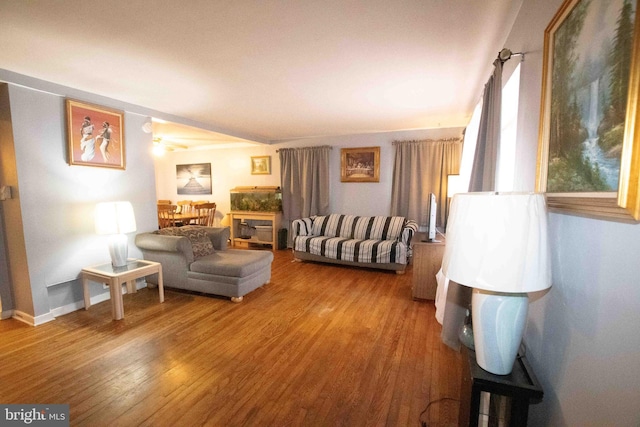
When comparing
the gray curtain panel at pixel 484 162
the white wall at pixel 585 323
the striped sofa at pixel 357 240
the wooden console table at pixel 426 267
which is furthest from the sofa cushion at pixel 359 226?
the white wall at pixel 585 323

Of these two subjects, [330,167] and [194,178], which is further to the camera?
[194,178]

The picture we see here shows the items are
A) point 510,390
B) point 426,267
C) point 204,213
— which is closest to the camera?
point 510,390

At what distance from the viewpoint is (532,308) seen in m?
1.15

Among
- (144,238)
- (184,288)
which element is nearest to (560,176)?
(184,288)

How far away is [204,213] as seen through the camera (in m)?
5.64

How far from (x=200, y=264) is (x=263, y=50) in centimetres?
225

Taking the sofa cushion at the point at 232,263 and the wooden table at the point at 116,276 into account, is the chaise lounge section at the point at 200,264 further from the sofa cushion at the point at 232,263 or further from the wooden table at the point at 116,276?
the wooden table at the point at 116,276

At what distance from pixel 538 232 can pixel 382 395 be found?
134 cm

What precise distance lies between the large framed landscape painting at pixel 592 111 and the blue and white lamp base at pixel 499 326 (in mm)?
357

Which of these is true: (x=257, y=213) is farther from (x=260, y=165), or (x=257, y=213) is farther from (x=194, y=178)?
(x=194, y=178)

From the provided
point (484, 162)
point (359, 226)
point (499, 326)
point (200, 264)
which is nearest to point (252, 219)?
point (359, 226)

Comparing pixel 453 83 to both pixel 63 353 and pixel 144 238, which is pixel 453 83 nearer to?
pixel 144 238

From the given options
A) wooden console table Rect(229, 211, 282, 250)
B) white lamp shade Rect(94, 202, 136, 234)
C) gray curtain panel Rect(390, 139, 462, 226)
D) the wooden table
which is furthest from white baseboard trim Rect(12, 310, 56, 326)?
gray curtain panel Rect(390, 139, 462, 226)

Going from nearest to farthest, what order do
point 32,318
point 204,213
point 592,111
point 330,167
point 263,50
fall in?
point 592,111 → point 263,50 → point 32,318 → point 330,167 → point 204,213
